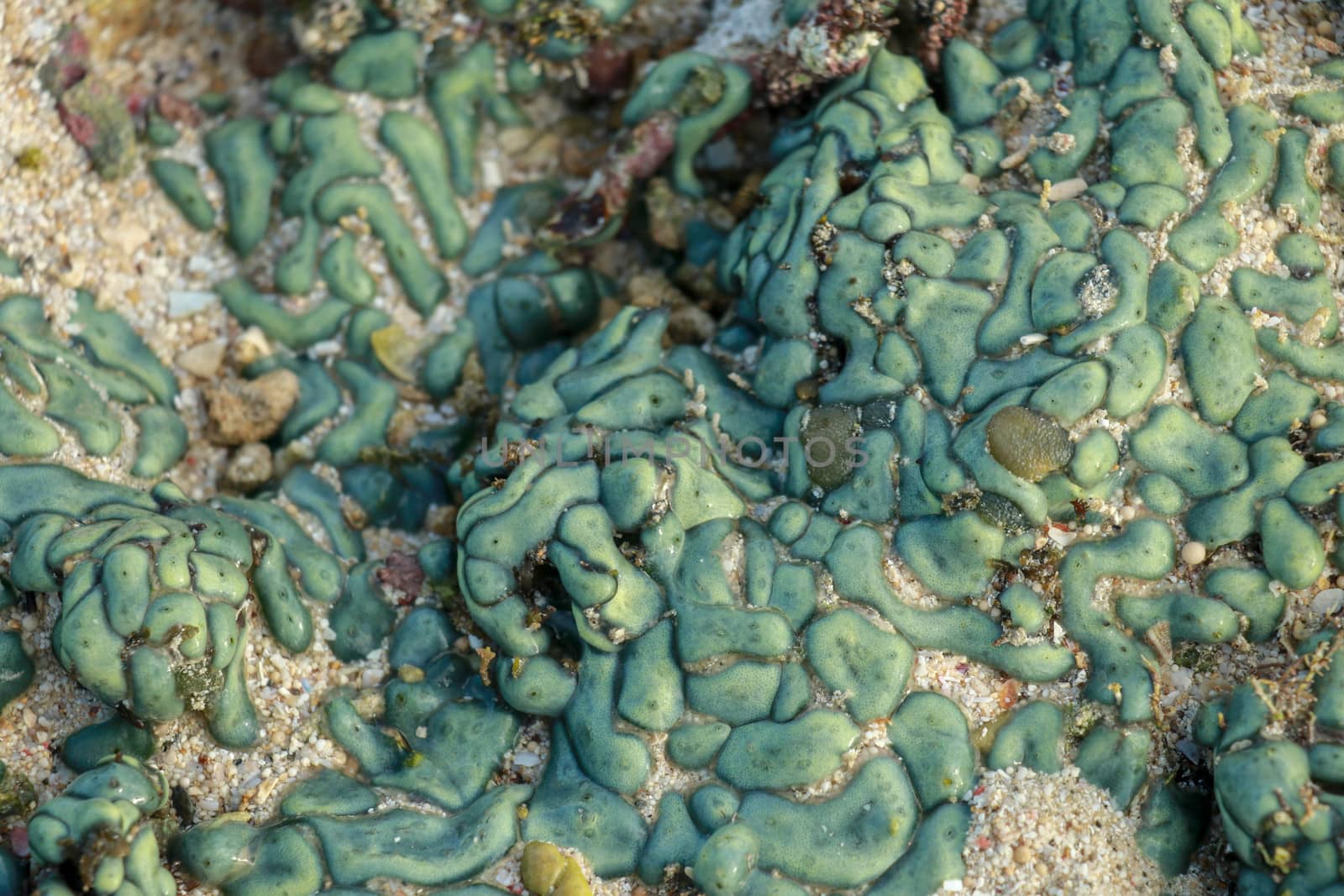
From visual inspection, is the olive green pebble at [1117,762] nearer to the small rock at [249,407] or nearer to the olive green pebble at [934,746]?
the olive green pebble at [934,746]

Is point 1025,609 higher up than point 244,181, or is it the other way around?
point 244,181

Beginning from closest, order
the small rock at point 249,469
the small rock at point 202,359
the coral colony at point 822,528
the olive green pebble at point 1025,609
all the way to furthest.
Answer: the coral colony at point 822,528
the olive green pebble at point 1025,609
the small rock at point 249,469
the small rock at point 202,359

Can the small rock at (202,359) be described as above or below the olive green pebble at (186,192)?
below

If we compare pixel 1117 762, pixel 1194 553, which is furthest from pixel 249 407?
pixel 1194 553

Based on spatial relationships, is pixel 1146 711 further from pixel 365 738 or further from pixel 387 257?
pixel 387 257

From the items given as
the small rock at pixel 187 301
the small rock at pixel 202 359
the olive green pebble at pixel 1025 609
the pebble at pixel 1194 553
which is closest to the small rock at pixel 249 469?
the small rock at pixel 202 359

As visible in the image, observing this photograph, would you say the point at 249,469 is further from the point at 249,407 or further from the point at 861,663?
the point at 861,663
